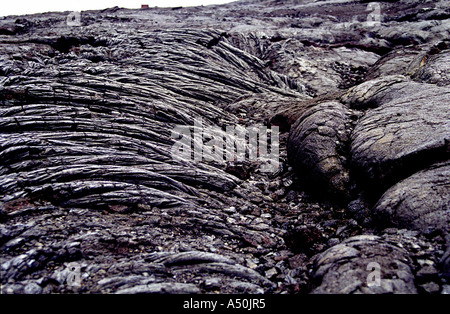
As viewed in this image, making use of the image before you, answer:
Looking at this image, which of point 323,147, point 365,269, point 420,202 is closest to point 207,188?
point 323,147

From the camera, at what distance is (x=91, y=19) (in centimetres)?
2938

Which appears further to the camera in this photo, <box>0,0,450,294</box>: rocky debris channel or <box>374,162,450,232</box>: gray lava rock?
<box>374,162,450,232</box>: gray lava rock

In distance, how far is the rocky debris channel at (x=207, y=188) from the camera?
5.66m

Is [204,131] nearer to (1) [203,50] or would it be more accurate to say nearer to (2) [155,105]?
(2) [155,105]

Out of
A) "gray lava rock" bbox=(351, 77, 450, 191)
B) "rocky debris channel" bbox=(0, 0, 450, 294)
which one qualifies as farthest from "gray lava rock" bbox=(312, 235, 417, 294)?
"gray lava rock" bbox=(351, 77, 450, 191)

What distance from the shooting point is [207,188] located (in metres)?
9.55

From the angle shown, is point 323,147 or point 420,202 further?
point 323,147

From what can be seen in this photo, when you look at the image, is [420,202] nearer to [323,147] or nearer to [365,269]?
[365,269]

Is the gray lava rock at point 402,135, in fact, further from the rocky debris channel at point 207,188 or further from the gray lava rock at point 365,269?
the gray lava rock at point 365,269

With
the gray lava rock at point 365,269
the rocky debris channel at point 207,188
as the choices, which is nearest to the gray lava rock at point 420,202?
the rocky debris channel at point 207,188

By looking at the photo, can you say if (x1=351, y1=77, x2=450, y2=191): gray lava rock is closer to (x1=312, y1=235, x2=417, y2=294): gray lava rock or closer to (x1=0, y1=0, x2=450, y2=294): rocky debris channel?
(x1=0, y1=0, x2=450, y2=294): rocky debris channel

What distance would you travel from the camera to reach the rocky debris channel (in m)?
5.66

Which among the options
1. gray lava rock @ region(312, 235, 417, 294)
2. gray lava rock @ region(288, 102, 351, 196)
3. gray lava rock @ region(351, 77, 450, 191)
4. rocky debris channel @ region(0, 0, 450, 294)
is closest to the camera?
gray lava rock @ region(312, 235, 417, 294)
